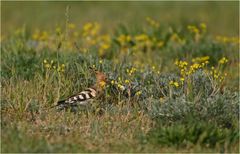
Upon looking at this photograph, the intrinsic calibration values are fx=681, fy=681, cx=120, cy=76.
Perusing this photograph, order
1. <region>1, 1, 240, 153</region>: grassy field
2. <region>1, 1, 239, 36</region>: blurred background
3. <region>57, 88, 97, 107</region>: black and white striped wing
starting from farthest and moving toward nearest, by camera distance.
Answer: <region>1, 1, 239, 36</region>: blurred background, <region>57, 88, 97, 107</region>: black and white striped wing, <region>1, 1, 240, 153</region>: grassy field

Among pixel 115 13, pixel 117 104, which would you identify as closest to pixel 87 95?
pixel 117 104

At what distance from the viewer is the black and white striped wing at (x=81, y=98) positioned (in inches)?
294

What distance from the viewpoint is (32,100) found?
295 inches

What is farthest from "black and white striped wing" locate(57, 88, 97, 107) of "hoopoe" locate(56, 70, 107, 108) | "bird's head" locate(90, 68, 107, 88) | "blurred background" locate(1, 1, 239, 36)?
"blurred background" locate(1, 1, 239, 36)

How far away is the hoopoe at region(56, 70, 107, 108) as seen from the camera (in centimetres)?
748

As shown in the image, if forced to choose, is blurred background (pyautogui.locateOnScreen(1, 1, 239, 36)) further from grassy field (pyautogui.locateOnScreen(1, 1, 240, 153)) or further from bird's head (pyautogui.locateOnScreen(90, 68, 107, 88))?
bird's head (pyautogui.locateOnScreen(90, 68, 107, 88))

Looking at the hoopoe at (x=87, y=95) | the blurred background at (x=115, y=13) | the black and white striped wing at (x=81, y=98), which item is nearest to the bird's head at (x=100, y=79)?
the hoopoe at (x=87, y=95)

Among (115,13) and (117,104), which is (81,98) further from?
(115,13)

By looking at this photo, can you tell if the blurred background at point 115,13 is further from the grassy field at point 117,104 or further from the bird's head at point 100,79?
the bird's head at point 100,79

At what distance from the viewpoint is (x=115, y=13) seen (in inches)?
730

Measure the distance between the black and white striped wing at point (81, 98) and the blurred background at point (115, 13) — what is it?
8.73 metres

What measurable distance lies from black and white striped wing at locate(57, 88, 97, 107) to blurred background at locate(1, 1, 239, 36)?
873cm

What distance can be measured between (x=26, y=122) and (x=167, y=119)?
1470 millimetres

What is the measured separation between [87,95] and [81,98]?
4.3 inches
